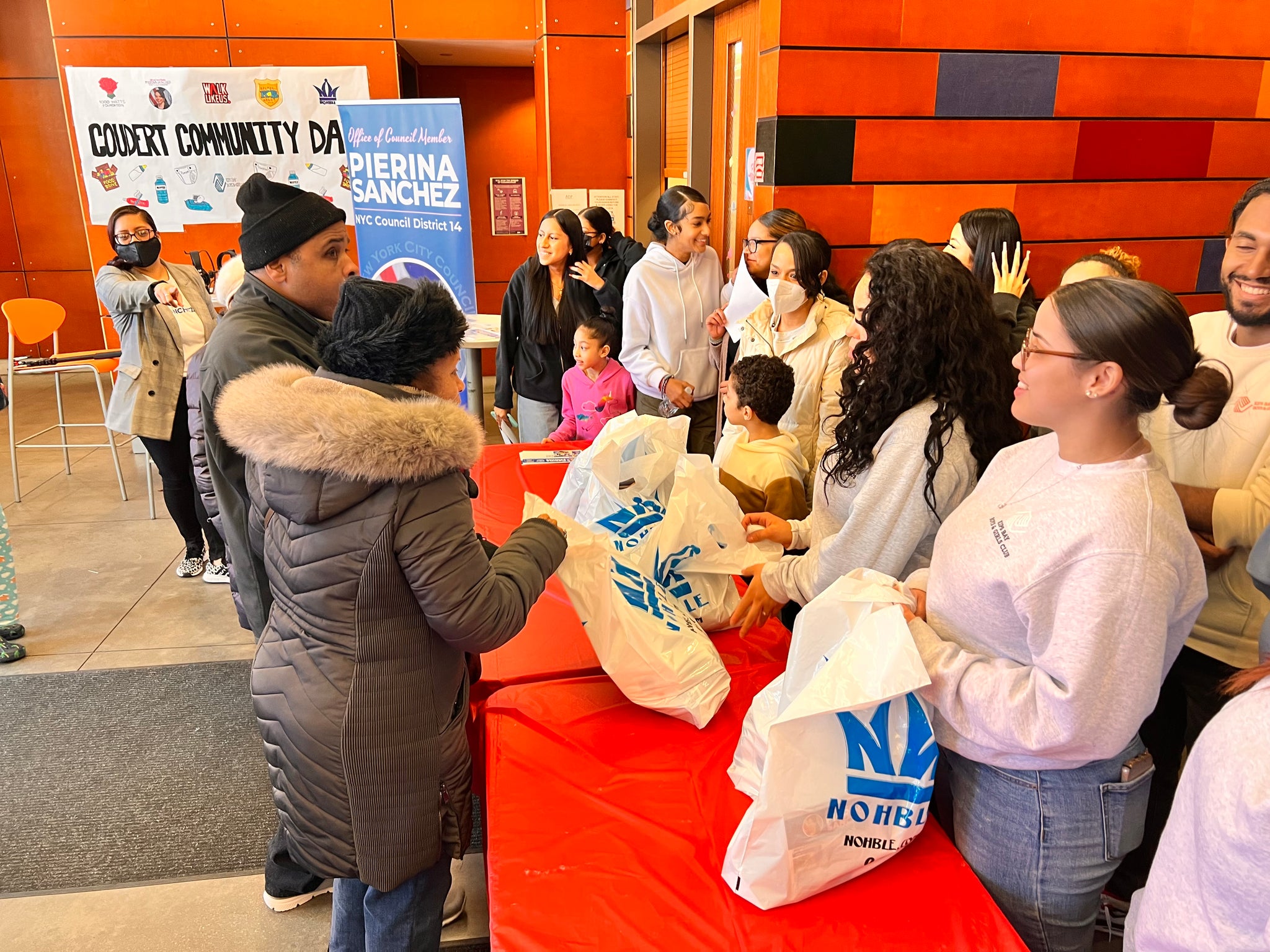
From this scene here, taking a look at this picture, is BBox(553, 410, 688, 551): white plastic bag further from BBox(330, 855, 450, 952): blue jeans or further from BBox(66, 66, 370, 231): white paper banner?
BBox(66, 66, 370, 231): white paper banner

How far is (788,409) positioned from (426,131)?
251 centimetres

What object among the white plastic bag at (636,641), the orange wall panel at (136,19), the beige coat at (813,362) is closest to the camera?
the white plastic bag at (636,641)

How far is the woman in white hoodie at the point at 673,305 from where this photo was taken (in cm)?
354

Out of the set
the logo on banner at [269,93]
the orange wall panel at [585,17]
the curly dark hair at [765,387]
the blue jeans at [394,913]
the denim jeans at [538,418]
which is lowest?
the blue jeans at [394,913]

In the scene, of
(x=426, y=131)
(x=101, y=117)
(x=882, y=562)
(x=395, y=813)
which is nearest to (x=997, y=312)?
(x=882, y=562)

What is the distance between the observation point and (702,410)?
385 cm

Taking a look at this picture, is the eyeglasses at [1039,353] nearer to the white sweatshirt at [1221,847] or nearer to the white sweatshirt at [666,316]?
the white sweatshirt at [1221,847]

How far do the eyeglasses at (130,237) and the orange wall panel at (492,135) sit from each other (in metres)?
4.31

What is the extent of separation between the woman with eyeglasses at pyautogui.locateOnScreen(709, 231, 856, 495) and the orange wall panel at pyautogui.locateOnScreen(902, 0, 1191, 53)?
49.5 inches

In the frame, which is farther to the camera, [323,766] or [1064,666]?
[323,766]

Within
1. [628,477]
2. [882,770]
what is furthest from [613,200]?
[882,770]

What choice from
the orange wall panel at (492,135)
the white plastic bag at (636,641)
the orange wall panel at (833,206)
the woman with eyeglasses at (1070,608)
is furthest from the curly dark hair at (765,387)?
the orange wall panel at (492,135)

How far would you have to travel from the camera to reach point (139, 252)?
149 inches

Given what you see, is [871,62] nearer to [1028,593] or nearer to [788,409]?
[788,409]
